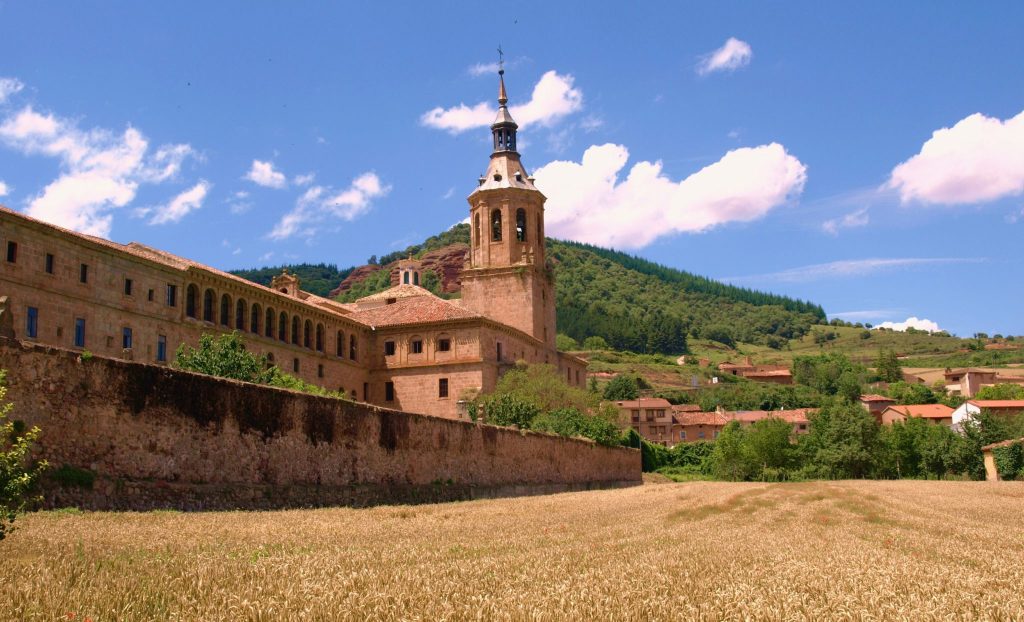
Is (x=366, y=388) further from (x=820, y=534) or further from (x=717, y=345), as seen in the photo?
(x=717, y=345)

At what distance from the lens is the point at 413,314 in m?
63.8

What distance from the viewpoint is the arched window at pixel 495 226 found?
71.7 metres

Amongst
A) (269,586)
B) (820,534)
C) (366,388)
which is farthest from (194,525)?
(366,388)

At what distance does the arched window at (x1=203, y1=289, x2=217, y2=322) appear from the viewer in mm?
49000

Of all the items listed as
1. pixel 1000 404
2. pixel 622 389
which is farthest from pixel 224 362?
pixel 622 389

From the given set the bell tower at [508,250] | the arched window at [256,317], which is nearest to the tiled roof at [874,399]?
the bell tower at [508,250]

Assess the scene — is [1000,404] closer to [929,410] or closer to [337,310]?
[929,410]

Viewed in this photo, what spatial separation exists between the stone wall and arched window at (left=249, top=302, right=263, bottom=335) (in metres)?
25.5

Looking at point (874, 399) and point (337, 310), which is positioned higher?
point (337, 310)

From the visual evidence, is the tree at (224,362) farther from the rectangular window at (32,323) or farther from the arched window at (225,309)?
the arched window at (225,309)

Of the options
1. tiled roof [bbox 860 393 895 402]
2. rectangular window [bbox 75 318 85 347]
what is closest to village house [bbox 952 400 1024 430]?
tiled roof [bbox 860 393 895 402]

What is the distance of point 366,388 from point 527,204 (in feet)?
63.9

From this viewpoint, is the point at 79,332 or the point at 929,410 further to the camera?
the point at 929,410

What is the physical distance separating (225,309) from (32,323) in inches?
509
